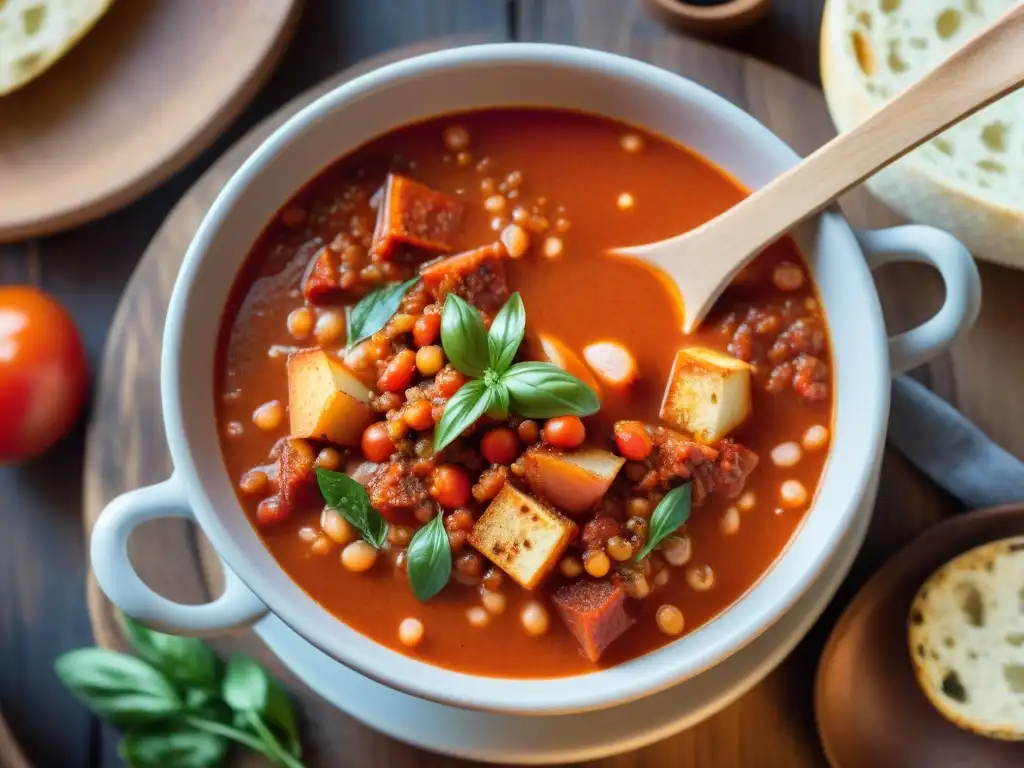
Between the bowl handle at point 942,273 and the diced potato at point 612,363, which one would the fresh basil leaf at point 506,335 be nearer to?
the diced potato at point 612,363

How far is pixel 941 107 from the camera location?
2270 millimetres

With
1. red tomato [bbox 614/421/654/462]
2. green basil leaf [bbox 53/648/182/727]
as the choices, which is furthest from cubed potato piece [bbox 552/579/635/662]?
green basil leaf [bbox 53/648/182/727]

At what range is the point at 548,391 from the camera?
90.0 inches

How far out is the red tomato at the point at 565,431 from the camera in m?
2.35

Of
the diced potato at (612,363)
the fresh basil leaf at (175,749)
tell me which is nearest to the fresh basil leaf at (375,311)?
the diced potato at (612,363)

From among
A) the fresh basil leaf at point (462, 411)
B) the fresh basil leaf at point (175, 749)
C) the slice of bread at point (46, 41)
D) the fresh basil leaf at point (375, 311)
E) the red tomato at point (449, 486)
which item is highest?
the slice of bread at point (46, 41)

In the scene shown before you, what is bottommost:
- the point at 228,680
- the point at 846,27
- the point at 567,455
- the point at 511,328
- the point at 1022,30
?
the point at 228,680

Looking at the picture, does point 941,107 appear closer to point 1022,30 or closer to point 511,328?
point 1022,30

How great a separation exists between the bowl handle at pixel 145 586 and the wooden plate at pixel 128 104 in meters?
1.19

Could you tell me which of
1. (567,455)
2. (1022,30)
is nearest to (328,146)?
(567,455)

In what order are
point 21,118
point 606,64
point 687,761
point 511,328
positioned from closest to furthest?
1. point 511,328
2. point 606,64
3. point 687,761
4. point 21,118

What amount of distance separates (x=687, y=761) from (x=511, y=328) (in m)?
1.30

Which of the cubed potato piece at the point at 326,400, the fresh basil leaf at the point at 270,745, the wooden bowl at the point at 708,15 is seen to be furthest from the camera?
the wooden bowl at the point at 708,15

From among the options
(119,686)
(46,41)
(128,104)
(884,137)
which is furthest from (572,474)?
(46,41)
